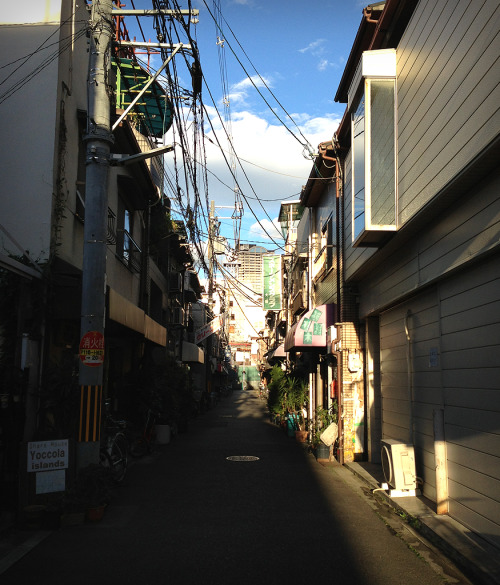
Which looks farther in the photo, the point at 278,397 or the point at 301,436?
the point at 278,397

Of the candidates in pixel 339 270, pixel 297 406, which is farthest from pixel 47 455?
pixel 297 406

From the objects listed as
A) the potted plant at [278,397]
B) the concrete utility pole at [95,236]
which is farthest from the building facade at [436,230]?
the potted plant at [278,397]

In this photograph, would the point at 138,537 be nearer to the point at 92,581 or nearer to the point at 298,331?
the point at 92,581

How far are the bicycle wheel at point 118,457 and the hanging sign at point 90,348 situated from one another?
92.9 inches

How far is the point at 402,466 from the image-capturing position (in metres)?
8.23

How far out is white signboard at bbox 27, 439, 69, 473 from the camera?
22.8 feet

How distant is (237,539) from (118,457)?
12.9 ft

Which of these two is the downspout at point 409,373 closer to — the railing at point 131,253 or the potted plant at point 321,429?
the potted plant at point 321,429

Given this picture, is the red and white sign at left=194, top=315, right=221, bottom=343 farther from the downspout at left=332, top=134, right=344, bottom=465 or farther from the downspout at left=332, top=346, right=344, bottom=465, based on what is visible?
the downspout at left=332, top=346, right=344, bottom=465

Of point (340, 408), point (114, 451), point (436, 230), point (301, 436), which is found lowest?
point (301, 436)

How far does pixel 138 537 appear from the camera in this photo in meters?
6.37

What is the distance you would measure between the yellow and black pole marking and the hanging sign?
0.37 m

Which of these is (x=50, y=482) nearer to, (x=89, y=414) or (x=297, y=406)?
(x=89, y=414)

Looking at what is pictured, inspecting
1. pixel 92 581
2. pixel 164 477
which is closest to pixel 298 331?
pixel 164 477
